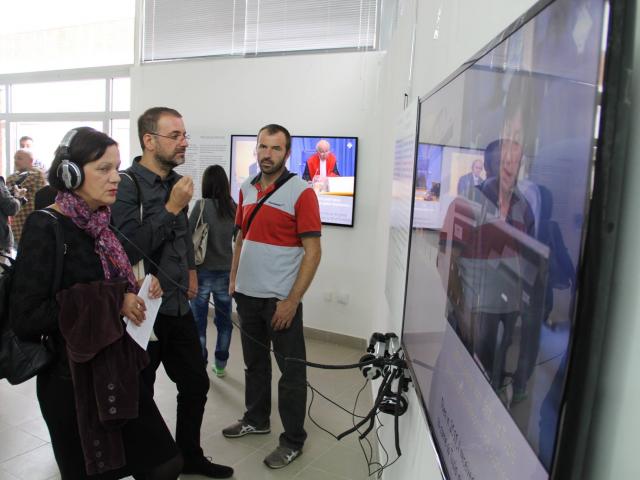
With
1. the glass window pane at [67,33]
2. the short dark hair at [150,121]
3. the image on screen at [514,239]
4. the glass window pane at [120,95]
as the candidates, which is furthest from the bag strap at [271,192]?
the glass window pane at [120,95]

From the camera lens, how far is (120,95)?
665cm

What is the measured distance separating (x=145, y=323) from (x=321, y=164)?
3.21m

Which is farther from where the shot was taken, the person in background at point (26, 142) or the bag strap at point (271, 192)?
the person in background at point (26, 142)

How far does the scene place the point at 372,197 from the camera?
4.57 meters

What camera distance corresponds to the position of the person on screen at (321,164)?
15.4ft

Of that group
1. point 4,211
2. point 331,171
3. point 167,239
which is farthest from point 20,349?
point 4,211

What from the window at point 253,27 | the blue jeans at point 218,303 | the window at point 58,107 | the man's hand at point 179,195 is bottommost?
the blue jeans at point 218,303

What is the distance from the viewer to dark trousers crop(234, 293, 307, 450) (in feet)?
8.61

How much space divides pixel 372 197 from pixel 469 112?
359 centimetres

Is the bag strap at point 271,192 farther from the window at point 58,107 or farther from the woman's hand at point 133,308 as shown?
the window at point 58,107

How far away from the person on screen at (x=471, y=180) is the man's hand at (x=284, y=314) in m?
1.64

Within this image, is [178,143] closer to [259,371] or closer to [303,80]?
[259,371]

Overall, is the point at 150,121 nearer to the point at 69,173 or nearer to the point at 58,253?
the point at 69,173

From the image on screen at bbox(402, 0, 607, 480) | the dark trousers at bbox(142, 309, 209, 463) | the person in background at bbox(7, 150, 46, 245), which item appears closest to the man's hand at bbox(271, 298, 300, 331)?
the dark trousers at bbox(142, 309, 209, 463)
